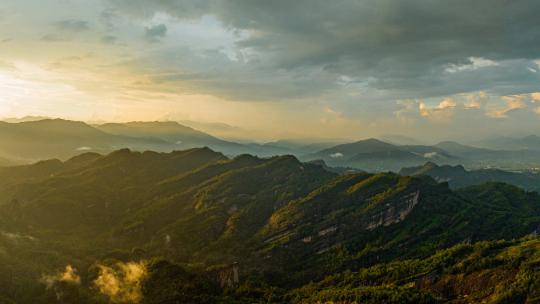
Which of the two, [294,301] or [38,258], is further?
[38,258]

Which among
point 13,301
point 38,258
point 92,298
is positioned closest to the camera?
point 13,301

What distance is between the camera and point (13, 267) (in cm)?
17550

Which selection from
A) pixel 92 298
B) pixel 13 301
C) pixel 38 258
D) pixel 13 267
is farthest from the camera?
pixel 38 258

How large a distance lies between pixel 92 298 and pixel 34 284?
23076 millimetres

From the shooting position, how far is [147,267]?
182 meters

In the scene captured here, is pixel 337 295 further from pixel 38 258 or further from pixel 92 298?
pixel 38 258

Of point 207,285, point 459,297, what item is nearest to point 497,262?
point 459,297

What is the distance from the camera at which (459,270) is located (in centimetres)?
18312

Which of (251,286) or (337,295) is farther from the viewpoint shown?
(251,286)

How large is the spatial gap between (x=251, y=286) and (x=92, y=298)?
6772cm

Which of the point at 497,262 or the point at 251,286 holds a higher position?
the point at 497,262

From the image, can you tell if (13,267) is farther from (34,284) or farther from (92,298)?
(92,298)

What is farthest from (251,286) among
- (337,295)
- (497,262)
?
(497,262)

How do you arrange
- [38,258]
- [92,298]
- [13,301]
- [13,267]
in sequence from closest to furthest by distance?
1. [13,301]
2. [92,298]
3. [13,267]
4. [38,258]
